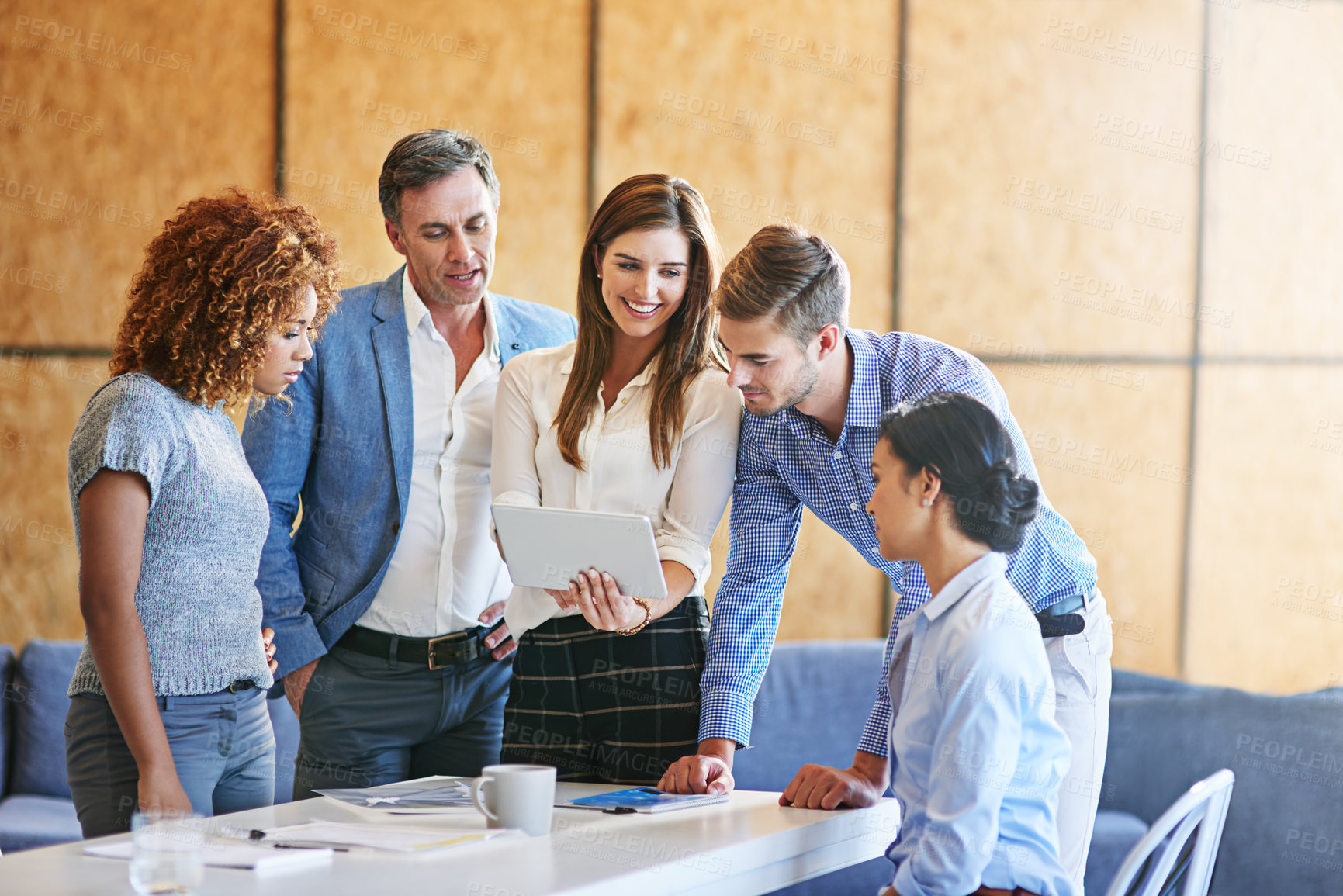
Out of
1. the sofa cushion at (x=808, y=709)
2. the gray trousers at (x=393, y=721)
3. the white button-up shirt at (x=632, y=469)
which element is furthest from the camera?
the sofa cushion at (x=808, y=709)

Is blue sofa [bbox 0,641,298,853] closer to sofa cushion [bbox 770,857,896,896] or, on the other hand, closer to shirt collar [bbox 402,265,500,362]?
sofa cushion [bbox 770,857,896,896]

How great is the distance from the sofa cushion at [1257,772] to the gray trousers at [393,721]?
7.42ft

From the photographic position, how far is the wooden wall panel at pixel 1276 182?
156 inches

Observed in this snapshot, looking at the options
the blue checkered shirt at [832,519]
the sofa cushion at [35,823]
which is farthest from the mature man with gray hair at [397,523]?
the sofa cushion at [35,823]

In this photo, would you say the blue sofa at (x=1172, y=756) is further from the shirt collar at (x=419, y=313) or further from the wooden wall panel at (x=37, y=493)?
the wooden wall panel at (x=37, y=493)

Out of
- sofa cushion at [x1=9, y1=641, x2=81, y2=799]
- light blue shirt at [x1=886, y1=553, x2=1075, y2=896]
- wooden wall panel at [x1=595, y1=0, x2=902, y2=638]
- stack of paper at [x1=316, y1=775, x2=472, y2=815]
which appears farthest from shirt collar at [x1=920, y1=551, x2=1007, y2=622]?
sofa cushion at [x1=9, y1=641, x2=81, y2=799]

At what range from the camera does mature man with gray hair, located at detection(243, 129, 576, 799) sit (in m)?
2.24

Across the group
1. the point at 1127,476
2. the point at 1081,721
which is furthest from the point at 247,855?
the point at 1127,476

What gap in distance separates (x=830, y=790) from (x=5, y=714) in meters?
3.07

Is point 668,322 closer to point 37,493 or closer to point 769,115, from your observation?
point 769,115

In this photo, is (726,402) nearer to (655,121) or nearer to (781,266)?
(781,266)

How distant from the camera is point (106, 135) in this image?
3885 mm

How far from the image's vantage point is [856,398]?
6.30 ft

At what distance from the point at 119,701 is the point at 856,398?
123 cm
